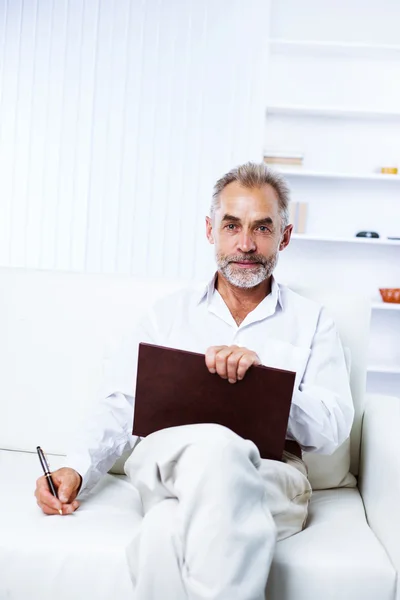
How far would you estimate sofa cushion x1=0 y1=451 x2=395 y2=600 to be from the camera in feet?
4.12

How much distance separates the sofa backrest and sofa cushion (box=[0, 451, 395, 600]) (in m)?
0.44

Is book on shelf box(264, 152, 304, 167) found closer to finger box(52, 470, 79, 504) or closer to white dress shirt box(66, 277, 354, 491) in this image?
white dress shirt box(66, 277, 354, 491)

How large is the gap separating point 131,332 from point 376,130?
326 cm

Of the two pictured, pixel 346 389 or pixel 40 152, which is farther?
pixel 40 152

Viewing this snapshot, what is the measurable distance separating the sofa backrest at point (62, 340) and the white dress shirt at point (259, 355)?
0.10 m

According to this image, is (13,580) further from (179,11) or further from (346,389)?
(179,11)

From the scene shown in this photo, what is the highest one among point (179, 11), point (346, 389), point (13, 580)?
point (179, 11)

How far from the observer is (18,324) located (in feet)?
6.21

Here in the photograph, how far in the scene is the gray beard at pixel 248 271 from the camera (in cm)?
181

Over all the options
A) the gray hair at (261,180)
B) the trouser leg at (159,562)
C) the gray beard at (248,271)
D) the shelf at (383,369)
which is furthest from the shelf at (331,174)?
the trouser leg at (159,562)

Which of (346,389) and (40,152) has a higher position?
(40,152)

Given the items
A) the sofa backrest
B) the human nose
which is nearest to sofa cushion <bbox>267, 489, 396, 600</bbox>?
the sofa backrest

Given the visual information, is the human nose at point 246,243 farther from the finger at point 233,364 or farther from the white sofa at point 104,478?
the finger at point 233,364

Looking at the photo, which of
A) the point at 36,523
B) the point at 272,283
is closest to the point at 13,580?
the point at 36,523
